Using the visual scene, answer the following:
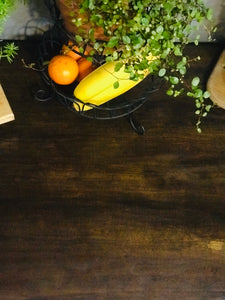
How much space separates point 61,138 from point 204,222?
0.35 metres

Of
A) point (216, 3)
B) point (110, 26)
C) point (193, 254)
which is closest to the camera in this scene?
point (110, 26)

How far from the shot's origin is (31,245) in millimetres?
752

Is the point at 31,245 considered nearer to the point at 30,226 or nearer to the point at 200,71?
the point at 30,226

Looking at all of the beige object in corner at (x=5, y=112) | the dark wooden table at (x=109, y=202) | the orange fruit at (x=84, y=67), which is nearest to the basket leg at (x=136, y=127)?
the dark wooden table at (x=109, y=202)

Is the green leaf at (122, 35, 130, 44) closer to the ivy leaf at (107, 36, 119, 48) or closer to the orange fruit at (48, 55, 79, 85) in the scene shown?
the ivy leaf at (107, 36, 119, 48)

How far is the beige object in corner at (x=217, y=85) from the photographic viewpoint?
91cm

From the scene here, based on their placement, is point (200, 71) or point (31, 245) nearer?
point (31, 245)

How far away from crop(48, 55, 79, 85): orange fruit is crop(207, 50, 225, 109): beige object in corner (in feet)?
1.05

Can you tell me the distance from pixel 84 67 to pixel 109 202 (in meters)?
0.29

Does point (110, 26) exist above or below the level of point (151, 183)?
above

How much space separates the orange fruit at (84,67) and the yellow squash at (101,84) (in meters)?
0.06

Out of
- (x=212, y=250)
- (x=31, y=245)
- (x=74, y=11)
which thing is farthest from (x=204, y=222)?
(x=74, y=11)

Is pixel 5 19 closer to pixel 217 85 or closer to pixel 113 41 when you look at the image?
pixel 113 41

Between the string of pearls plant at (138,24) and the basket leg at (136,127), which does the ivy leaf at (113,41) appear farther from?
the basket leg at (136,127)
